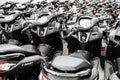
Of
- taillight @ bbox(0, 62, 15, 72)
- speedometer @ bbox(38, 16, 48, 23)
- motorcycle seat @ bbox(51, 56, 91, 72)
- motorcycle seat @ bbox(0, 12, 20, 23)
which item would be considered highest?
motorcycle seat @ bbox(51, 56, 91, 72)

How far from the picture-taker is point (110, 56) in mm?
3430

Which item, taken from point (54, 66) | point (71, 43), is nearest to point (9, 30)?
point (71, 43)

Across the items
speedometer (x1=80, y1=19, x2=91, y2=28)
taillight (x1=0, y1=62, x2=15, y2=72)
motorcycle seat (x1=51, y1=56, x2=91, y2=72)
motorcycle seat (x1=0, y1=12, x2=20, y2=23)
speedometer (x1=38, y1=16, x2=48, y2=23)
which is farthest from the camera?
motorcycle seat (x1=0, y1=12, x2=20, y2=23)

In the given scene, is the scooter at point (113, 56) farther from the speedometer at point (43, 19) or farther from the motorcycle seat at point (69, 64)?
the speedometer at point (43, 19)

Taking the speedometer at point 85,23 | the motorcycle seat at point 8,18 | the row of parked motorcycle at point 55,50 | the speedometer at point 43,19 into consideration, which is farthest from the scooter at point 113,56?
the motorcycle seat at point 8,18

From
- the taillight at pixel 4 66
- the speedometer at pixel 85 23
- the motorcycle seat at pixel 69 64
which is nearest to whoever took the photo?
the motorcycle seat at pixel 69 64

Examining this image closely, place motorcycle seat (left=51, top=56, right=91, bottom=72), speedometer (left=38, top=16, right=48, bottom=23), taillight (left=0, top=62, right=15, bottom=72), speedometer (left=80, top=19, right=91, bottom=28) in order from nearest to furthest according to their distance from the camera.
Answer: motorcycle seat (left=51, top=56, right=91, bottom=72), taillight (left=0, top=62, right=15, bottom=72), speedometer (left=80, top=19, right=91, bottom=28), speedometer (left=38, top=16, right=48, bottom=23)

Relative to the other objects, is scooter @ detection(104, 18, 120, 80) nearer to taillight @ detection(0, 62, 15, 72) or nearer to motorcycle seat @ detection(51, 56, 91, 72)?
motorcycle seat @ detection(51, 56, 91, 72)

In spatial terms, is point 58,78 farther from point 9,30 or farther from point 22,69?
point 9,30

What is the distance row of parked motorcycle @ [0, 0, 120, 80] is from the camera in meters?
2.78

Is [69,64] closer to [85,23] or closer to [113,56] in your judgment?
[113,56]

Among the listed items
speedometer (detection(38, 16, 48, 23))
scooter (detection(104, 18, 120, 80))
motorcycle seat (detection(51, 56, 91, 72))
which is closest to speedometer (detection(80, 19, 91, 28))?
speedometer (detection(38, 16, 48, 23))

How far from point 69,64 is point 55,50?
2.27m

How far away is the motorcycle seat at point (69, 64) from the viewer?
105 inches
